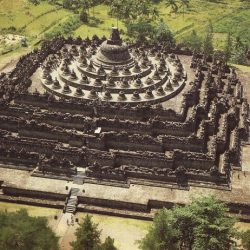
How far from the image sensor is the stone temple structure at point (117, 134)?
2051 inches

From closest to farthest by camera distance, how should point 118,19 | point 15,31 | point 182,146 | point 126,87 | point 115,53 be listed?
point 182,146
point 126,87
point 115,53
point 15,31
point 118,19

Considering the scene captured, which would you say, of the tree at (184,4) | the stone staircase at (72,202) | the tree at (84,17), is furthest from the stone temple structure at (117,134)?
the tree at (184,4)

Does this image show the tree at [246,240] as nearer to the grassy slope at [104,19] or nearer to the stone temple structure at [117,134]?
the stone temple structure at [117,134]

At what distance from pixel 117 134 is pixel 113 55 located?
18889 millimetres

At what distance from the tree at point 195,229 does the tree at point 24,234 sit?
8.61 metres

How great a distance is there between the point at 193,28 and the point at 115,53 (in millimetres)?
51441

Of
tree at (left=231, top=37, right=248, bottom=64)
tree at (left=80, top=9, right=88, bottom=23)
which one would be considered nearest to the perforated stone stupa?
tree at (left=231, top=37, right=248, bottom=64)

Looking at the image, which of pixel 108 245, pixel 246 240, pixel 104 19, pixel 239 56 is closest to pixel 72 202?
pixel 108 245

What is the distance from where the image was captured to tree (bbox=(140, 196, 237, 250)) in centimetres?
4028

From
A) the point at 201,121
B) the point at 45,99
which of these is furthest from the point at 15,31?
the point at 201,121

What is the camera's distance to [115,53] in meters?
71.6

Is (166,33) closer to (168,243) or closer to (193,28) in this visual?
(193,28)

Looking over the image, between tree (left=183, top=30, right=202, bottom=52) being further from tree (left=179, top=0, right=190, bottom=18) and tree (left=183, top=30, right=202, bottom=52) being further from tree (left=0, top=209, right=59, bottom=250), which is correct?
tree (left=0, top=209, right=59, bottom=250)

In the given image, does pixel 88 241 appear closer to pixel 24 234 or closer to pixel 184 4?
pixel 24 234
